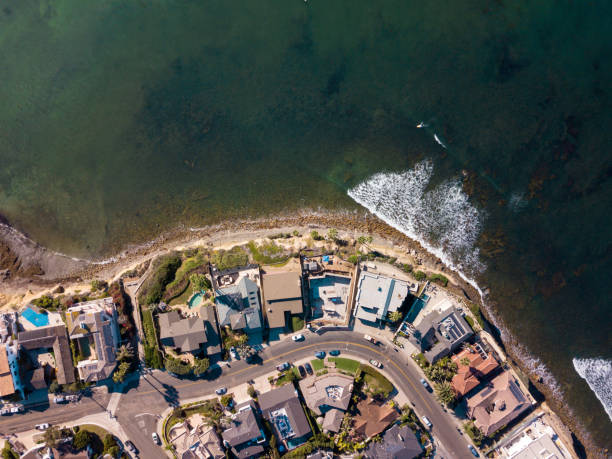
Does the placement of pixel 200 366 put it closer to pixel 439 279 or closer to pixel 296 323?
pixel 296 323

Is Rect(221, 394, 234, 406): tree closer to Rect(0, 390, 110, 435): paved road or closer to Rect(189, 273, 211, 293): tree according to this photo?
Rect(189, 273, 211, 293): tree

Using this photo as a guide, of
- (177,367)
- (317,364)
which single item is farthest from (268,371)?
(177,367)

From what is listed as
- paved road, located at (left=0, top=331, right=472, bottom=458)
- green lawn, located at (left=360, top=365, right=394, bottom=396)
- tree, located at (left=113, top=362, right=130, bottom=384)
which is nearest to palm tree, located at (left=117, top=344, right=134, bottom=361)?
tree, located at (left=113, top=362, right=130, bottom=384)

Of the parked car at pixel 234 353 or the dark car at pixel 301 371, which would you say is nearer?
the parked car at pixel 234 353

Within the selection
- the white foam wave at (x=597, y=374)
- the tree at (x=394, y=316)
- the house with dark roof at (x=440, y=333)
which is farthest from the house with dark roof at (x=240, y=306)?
the white foam wave at (x=597, y=374)

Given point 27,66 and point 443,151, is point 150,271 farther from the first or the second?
Answer: point 443,151

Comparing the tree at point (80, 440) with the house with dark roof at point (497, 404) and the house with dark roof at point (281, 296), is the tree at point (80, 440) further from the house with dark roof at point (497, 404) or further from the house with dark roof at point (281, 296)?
the house with dark roof at point (497, 404)
